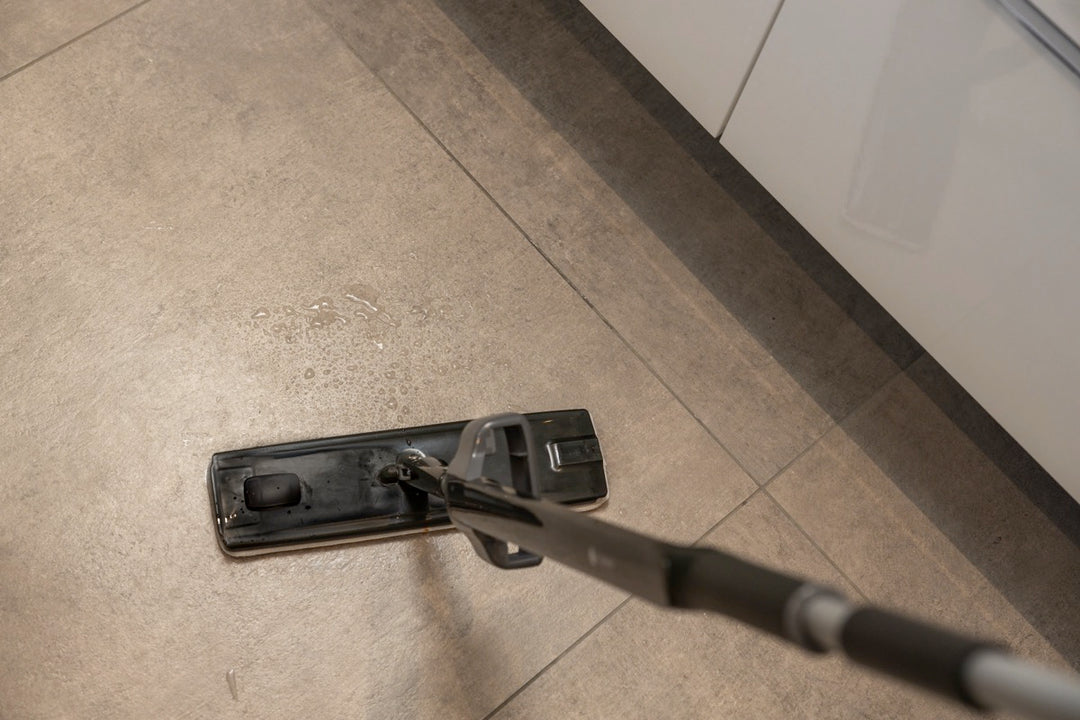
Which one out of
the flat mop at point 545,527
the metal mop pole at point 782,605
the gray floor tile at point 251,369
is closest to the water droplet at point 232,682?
the gray floor tile at point 251,369

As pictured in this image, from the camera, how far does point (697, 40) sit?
123 cm

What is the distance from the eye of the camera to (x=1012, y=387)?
3.85 feet

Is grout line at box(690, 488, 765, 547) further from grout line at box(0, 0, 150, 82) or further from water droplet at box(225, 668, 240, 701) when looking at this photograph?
grout line at box(0, 0, 150, 82)

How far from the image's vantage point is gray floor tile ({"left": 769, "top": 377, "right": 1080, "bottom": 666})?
1335mm

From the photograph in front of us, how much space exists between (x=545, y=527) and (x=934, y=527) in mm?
856

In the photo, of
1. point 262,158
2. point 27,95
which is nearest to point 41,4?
point 27,95

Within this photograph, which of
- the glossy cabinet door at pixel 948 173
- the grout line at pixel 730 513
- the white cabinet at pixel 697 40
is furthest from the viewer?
the grout line at pixel 730 513

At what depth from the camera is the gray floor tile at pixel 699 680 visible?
125 centimetres

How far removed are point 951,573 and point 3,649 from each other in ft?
3.76

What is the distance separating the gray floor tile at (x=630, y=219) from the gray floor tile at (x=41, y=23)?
0.30 metres

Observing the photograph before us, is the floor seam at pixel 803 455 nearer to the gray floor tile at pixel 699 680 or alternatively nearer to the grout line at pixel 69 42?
the gray floor tile at pixel 699 680

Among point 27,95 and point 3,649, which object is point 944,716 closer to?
point 3,649

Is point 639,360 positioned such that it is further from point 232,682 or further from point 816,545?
point 232,682

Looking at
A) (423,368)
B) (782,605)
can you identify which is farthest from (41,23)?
(782,605)
